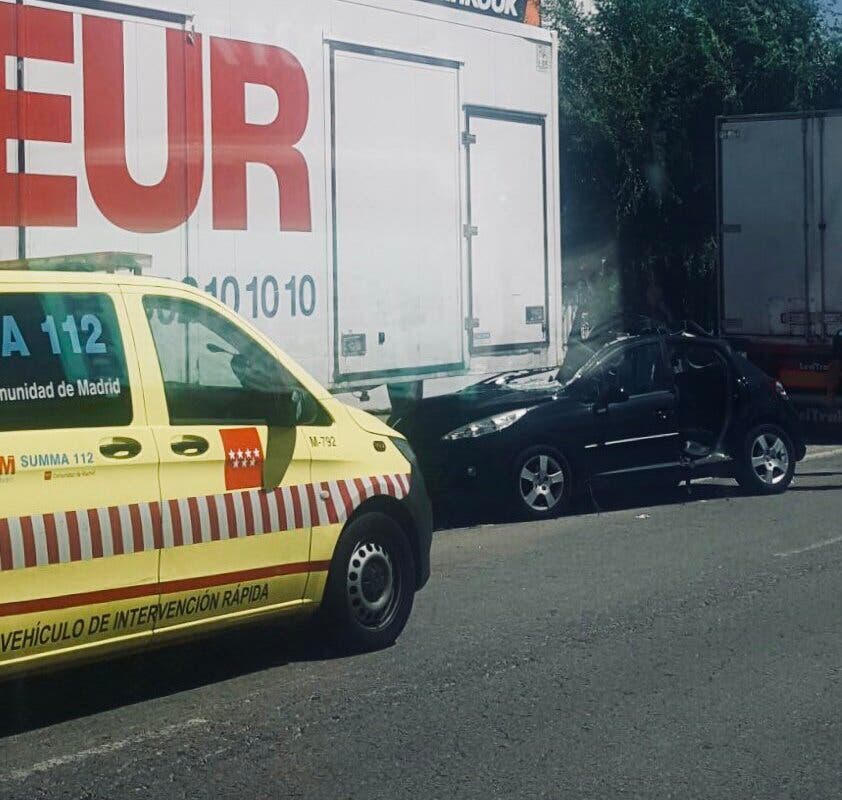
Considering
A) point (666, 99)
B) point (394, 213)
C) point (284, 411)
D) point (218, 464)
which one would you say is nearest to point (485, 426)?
point (394, 213)

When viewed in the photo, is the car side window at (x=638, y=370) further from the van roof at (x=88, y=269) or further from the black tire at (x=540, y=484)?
the van roof at (x=88, y=269)

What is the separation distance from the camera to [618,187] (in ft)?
78.0

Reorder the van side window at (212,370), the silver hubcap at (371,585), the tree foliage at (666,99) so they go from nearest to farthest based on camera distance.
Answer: the van side window at (212,370)
the silver hubcap at (371,585)
the tree foliage at (666,99)

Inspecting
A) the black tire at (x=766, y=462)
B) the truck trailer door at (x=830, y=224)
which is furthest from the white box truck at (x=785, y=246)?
the black tire at (x=766, y=462)

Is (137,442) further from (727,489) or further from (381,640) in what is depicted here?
(727,489)

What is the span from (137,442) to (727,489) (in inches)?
345

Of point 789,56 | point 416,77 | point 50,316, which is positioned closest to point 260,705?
point 50,316

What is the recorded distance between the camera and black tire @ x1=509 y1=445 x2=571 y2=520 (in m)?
12.1

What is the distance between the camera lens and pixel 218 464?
6566 mm

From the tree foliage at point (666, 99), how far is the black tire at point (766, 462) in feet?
34.8

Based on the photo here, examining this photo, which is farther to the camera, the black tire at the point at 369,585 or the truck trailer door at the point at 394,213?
the truck trailer door at the point at 394,213

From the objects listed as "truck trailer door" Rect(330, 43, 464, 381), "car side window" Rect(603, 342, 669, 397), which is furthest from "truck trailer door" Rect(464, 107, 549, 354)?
"car side window" Rect(603, 342, 669, 397)

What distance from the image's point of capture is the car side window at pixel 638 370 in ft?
41.7

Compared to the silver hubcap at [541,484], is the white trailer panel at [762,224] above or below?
above
